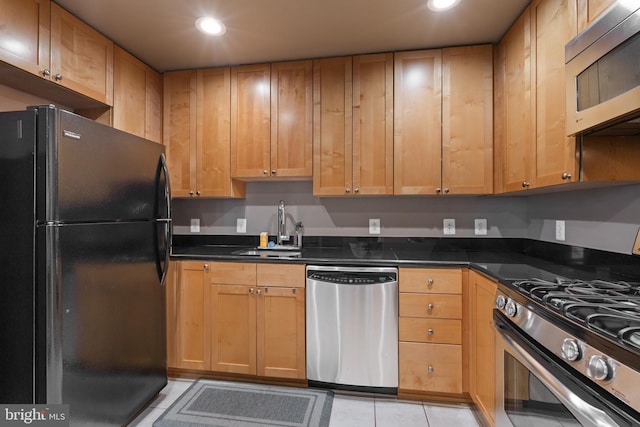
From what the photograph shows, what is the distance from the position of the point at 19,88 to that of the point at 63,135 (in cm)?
95

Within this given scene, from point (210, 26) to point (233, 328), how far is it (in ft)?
6.66

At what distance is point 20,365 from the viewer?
140 cm

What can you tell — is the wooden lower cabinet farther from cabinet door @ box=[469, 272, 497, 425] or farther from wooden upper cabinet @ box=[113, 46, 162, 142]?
wooden upper cabinet @ box=[113, 46, 162, 142]

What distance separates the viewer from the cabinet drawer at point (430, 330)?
2.01 metres

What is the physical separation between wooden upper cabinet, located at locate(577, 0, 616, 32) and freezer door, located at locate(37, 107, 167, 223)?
7.42 ft

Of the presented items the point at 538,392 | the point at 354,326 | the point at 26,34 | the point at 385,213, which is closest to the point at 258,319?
the point at 354,326

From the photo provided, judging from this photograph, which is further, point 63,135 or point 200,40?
point 200,40

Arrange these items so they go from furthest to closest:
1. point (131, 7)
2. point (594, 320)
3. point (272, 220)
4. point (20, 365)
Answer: point (272, 220) → point (131, 7) → point (20, 365) → point (594, 320)

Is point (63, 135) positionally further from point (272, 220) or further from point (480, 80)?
point (480, 80)

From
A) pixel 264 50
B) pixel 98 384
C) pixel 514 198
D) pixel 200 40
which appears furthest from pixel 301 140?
pixel 98 384

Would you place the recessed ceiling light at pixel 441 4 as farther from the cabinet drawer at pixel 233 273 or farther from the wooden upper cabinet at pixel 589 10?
the cabinet drawer at pixel 233 273

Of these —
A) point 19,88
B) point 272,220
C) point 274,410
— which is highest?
point 19,88

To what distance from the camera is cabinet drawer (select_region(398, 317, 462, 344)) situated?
2008 mm

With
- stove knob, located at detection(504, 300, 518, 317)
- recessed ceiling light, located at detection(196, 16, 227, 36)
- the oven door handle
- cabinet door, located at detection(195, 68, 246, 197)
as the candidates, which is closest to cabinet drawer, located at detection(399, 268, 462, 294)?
stove knob, located at detection(504, 300, 518, 317)
